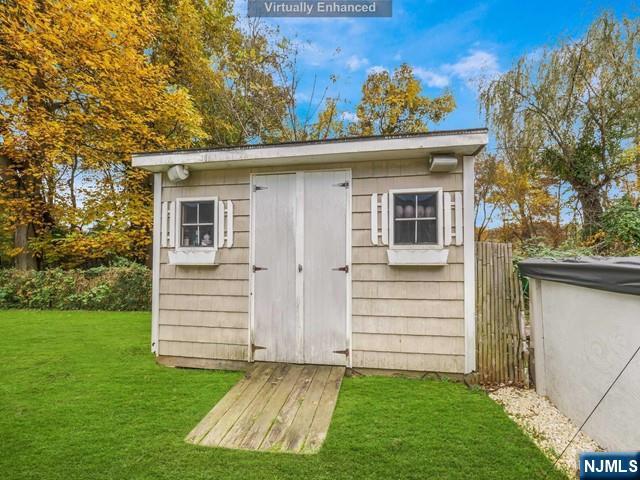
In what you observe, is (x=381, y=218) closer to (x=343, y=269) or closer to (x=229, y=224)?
(x=343, y=269)

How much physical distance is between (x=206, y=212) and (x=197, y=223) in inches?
6.4

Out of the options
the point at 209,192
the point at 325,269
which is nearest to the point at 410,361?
A: the point at 325,269

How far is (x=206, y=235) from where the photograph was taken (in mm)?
3668

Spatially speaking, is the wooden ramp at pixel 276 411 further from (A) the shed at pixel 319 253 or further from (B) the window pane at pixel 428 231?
(B) the window pane at pixel 428 231

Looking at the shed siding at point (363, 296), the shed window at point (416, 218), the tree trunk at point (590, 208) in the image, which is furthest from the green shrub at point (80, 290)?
the tree trunk at point (590, 208)

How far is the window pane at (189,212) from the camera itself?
12.1 ft

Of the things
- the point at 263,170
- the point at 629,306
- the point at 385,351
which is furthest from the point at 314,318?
the point at 629,306

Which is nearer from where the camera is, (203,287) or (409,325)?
(409,325)

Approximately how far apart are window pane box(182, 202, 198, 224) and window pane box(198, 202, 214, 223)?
7cm

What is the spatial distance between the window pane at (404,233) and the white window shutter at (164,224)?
100 inches

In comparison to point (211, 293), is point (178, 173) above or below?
above

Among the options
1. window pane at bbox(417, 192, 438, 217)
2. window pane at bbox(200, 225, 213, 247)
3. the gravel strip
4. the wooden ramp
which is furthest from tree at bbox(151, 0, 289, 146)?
the gravel strip

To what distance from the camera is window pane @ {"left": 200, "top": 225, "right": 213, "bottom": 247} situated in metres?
3.65

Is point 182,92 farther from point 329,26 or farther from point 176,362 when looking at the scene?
point 176,362
